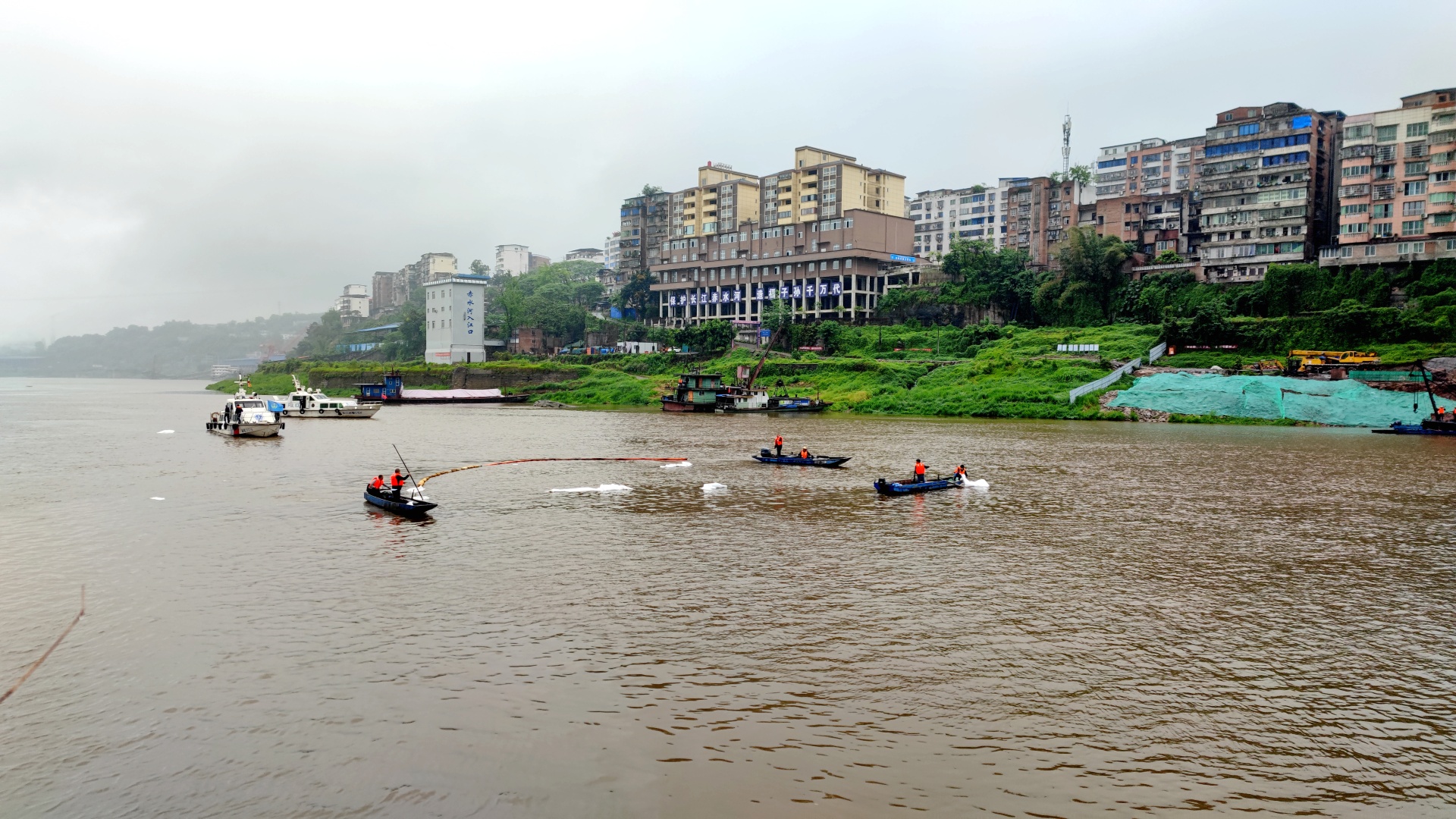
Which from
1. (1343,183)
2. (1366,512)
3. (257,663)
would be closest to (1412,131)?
(1343,183)

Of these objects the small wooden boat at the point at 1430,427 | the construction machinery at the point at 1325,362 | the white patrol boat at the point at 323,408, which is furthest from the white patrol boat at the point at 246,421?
the construction machinery at the point at 1325,362

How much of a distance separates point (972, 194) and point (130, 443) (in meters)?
151

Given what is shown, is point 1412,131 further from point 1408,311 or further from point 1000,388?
point 1000,388

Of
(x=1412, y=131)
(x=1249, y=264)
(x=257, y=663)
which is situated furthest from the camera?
(x=1249, y=264)

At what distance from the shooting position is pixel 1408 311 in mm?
83188

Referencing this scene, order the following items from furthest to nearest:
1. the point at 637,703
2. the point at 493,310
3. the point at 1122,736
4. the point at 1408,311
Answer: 1. the point at 493,310
2. the point at 1408,311
3. the point at 637,703
4. the point at 1122,736

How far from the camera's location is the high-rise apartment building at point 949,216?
564 ft

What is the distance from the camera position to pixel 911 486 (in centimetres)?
3569

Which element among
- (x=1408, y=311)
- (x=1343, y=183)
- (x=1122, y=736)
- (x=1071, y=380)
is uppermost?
(x=1343, y=183)

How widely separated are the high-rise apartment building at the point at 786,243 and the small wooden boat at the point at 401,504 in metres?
106

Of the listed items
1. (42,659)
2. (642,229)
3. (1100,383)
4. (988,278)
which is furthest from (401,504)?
(642,229)

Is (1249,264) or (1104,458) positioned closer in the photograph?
(1104,458)

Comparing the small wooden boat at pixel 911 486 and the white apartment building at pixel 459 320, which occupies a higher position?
the white apartment building at pixel 459 320

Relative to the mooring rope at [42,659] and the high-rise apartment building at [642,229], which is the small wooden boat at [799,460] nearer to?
the mooring rope at [42,659]
